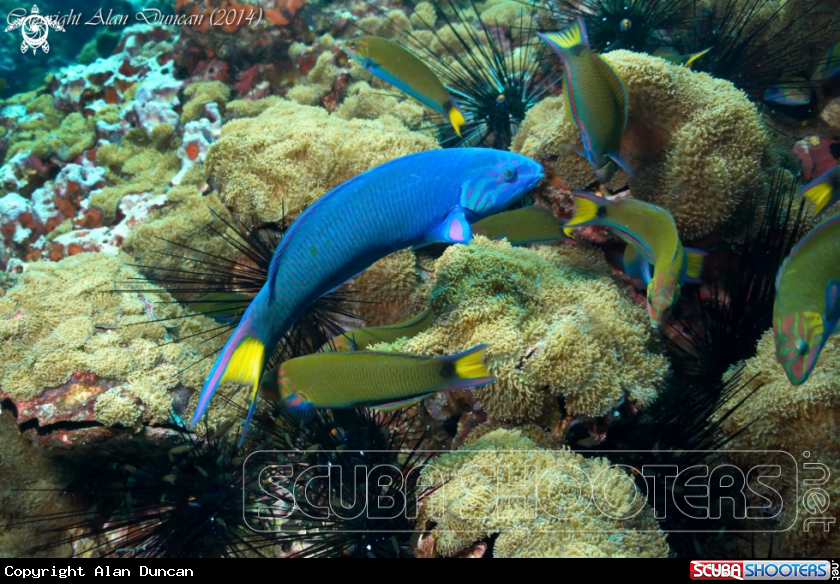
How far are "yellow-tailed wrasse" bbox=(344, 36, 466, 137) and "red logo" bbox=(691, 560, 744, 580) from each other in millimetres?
2661

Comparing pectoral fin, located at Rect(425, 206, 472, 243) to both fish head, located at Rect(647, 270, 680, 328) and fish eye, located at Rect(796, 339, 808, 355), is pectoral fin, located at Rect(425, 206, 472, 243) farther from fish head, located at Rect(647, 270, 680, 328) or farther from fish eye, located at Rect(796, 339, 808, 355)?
fish eye, located at Rect(796, 339, 808, 355)

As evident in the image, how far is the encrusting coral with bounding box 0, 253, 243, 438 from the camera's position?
2689 millimetres

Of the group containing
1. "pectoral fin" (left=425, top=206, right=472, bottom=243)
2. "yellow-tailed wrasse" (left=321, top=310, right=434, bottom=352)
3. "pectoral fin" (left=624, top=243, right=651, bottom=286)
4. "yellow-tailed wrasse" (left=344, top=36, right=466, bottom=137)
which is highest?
"yellow-tailed wrasse" (left=344, top=36, right=466, bottom=137)

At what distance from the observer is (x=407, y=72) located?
3.08 m

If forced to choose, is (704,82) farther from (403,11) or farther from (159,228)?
(403,11)

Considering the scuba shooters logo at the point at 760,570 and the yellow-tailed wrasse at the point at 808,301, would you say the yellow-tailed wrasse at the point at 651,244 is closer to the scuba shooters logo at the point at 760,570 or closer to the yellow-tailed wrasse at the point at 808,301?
the yellow-tailed wrasse at the point at 808,301

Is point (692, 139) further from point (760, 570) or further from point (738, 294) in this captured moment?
point (760, 570)

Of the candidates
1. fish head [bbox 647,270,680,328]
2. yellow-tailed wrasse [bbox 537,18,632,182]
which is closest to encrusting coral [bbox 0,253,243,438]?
fish head [bbox 647,270,680,328]

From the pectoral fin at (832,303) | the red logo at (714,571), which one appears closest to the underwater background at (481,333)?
the pectoral fin at (832,303)

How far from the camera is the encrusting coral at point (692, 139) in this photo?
102 inches

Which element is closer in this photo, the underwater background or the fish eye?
the fish eye

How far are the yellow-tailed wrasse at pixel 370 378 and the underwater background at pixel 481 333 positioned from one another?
1 cm

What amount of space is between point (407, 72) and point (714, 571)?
3184 mm

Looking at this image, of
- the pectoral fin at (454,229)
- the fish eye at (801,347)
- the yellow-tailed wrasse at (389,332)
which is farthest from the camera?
the yellow-tailed wrasse at (389,332)
